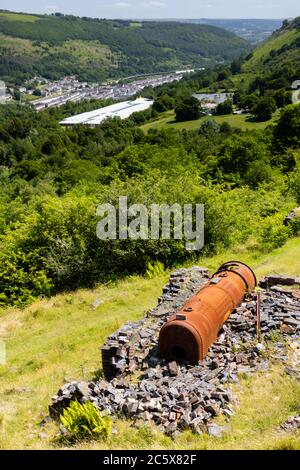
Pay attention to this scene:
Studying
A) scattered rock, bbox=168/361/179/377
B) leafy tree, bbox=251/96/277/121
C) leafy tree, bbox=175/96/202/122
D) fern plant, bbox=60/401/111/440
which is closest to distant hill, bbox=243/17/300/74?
leafy tree, bbox=175/96/202/122

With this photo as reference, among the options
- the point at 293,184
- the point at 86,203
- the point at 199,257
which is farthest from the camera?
the point at 293,184

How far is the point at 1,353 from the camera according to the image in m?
18.4

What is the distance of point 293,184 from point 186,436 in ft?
94.4

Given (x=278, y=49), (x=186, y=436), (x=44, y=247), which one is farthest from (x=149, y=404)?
(x=278, y=49)

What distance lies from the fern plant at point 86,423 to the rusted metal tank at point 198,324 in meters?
2.74

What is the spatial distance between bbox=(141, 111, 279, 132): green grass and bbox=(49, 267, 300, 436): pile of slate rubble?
6829cm

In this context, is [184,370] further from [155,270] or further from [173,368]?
[155,270]

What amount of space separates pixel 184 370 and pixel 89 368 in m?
4.19

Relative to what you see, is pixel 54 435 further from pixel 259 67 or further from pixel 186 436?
pixel 259 67

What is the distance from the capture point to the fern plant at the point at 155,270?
24.0m

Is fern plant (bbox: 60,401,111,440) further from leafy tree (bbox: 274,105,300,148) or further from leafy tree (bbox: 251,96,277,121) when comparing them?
leafy tree (bbox: 251,96,277,121)

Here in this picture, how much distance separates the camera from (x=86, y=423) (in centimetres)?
1008

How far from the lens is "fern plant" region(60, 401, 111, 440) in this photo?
386 inches
